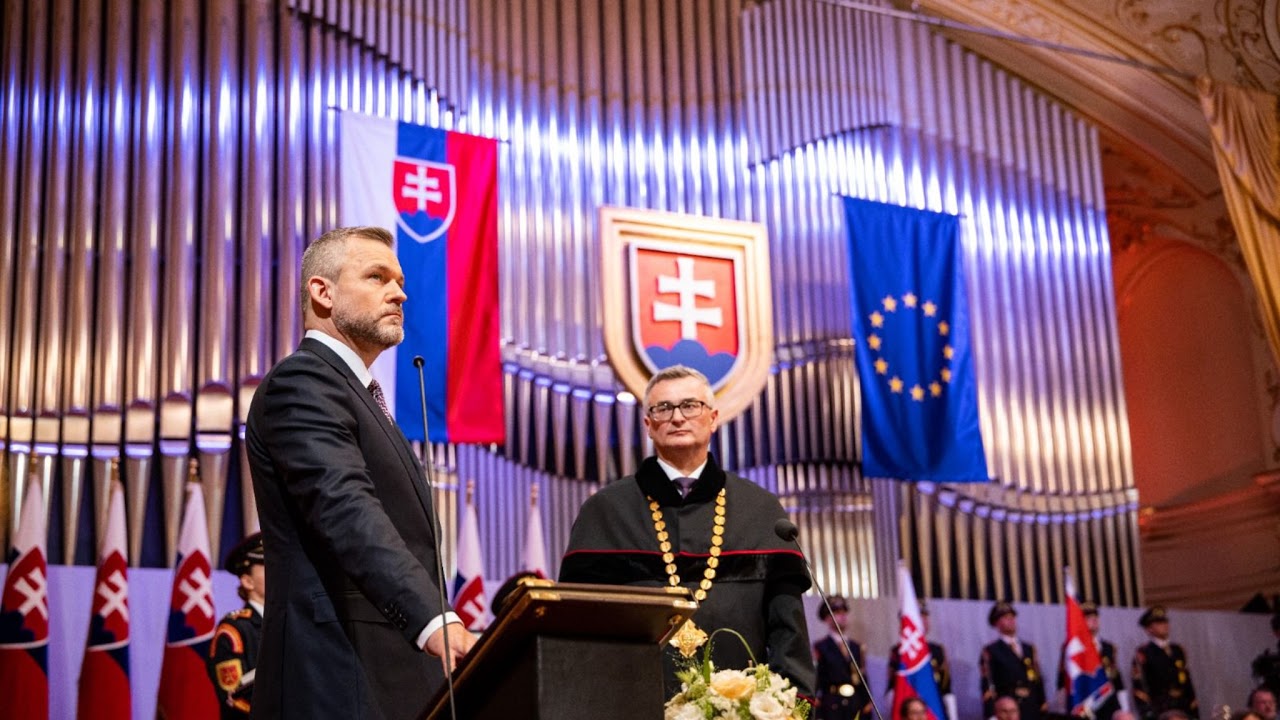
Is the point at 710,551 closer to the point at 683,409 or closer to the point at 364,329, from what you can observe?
the point at 683,409

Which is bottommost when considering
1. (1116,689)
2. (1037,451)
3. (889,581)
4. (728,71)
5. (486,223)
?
(1116,689)

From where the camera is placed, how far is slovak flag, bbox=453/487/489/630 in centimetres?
663

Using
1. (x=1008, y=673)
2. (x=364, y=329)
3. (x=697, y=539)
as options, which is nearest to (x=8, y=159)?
(x=697, y=539)

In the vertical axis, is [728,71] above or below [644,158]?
above

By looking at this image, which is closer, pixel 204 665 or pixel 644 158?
pixel 204 665

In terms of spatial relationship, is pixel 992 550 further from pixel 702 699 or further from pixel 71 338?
pixel 702 699

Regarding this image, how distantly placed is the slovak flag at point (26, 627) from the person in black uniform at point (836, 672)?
344cm

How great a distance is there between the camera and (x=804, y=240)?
8258mm

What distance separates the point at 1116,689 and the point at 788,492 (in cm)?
212

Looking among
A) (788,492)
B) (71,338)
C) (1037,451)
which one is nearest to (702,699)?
(71,338)

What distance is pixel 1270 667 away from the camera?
8.52 meters

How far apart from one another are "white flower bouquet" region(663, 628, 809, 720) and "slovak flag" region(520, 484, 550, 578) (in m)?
4.49

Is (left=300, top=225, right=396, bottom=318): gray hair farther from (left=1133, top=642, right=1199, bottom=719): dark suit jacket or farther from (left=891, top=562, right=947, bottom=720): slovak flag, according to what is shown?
(left=1133, top=642, right=1199, bottom=719): dark suit jacket

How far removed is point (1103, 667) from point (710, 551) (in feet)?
17.6
